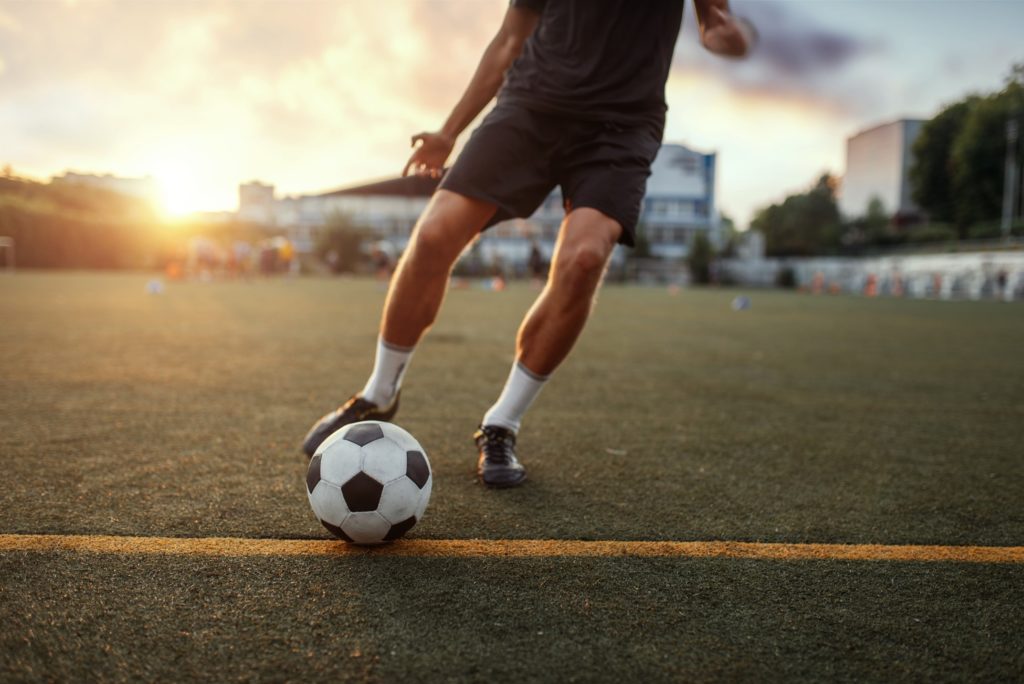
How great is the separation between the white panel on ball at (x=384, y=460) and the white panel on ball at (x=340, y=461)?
1.0 inches

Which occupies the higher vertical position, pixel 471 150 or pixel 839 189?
pixel 839 189

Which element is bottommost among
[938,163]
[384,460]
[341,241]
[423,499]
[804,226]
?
[423,499]

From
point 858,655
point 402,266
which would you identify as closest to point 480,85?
point 402,266

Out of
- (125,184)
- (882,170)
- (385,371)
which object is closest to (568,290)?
(385,371)

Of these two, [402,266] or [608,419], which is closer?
[402,266]

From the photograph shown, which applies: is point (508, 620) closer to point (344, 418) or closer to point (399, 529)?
point (399, 529)

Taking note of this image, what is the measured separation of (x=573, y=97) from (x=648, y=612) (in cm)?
190

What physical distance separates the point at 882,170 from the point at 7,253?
250 ft

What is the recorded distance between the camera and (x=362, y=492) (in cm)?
185

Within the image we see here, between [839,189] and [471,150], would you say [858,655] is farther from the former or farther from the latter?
[839,189]

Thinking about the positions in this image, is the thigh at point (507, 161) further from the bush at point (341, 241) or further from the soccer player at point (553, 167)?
the bush at point (341, 241)

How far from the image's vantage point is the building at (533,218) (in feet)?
Answer: 196

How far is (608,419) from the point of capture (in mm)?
3664

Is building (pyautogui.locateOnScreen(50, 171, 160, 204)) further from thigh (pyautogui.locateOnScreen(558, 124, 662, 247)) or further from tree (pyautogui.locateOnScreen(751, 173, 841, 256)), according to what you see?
thigh (pyautogui.locateOnScreen(558, 124, 662, 247))
